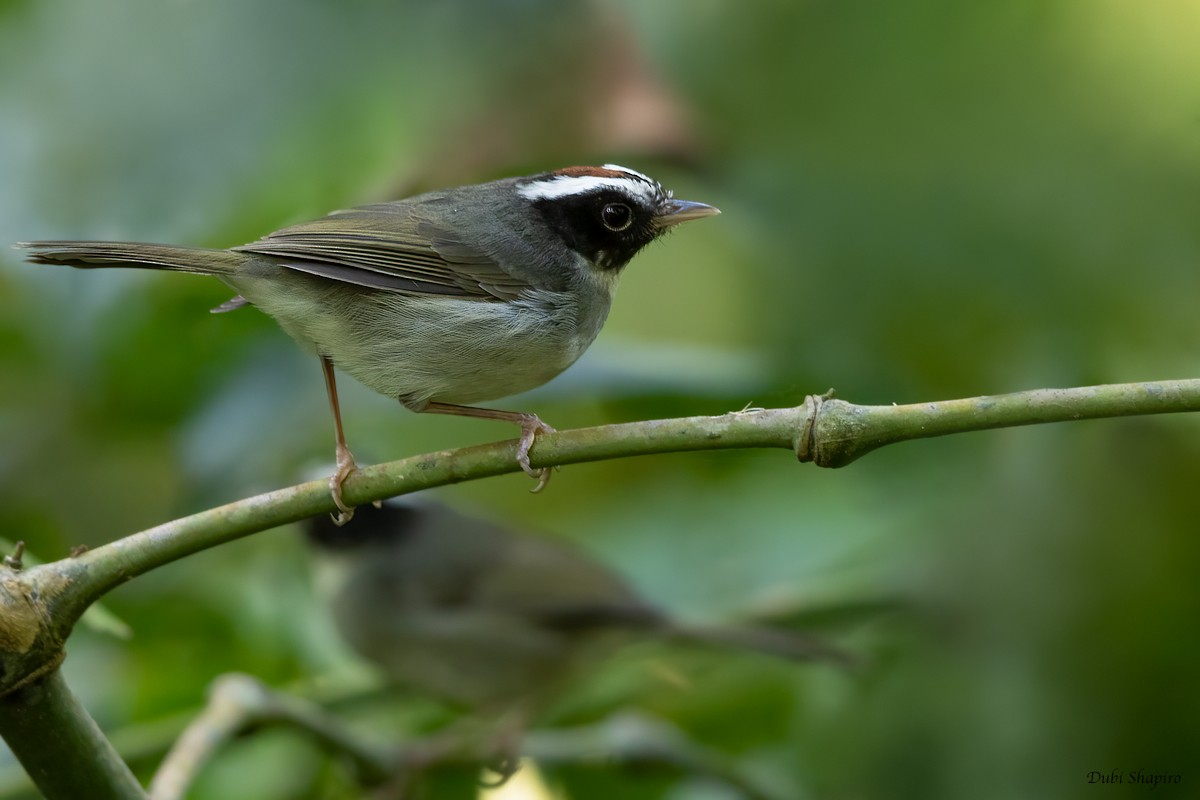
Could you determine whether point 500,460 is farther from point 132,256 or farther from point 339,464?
point 132,256

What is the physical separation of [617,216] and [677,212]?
0.56ft

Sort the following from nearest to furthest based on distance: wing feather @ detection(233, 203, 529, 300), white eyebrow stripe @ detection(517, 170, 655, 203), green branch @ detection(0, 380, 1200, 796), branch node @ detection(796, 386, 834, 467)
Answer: green branch @ detection(0, 380, 1200, 796)
branch node @ detection(796, 386, 834, 467)
wing feather @ detection(233, 203, 529, 300)
white eyebrow stripe @ detection(517, 170, 655, 203)

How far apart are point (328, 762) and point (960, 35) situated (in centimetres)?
310

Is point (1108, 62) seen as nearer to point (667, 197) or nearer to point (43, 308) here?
point (667, 197)

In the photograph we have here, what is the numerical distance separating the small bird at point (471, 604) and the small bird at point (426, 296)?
192cm

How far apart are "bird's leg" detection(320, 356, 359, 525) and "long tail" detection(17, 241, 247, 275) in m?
0.38

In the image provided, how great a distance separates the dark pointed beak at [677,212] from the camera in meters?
3.49

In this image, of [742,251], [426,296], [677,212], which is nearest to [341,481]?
[426,296]

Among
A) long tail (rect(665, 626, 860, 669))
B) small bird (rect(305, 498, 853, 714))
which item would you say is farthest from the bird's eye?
small bird (rect(305, 498, 853, 714))

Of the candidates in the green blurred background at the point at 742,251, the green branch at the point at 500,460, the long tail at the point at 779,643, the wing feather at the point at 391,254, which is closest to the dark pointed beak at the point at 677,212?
the green blurred background at the point at 742,251

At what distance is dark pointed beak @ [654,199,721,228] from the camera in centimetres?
349

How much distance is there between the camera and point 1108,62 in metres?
4.11

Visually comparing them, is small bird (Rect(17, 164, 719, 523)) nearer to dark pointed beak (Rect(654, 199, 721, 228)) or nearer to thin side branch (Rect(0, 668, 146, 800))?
dark pointed beak (Rect(654, 199, 721, 228))

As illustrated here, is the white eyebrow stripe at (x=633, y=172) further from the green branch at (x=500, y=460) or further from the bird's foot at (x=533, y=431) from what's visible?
the green branch at (x=500, y=460)
